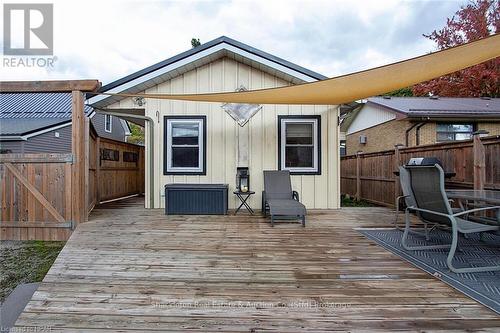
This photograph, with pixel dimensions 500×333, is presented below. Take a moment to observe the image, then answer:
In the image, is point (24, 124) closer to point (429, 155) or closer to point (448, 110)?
point (429, 155)

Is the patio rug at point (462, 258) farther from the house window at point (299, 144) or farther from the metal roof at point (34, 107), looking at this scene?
the metal roof at point (34, 107)

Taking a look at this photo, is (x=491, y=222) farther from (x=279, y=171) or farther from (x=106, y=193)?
(x=106, y=193)

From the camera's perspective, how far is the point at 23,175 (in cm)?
463

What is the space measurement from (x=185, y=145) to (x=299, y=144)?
Result: 8.59 feet

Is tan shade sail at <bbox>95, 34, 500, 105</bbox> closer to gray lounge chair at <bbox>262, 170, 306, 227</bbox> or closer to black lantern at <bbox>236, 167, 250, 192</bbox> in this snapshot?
gray lounge chair at <bbox>262, 170, 306, 227</bbox>

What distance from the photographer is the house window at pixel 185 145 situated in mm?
6426

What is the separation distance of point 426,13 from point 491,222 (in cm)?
1379

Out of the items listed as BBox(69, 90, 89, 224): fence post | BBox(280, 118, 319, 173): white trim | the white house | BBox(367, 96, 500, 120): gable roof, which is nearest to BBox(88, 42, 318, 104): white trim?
the white house

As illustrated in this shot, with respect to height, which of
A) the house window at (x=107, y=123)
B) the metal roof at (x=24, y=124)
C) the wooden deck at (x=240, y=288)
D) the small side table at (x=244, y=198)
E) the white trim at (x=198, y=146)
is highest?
the house window at (x=107, y=123)

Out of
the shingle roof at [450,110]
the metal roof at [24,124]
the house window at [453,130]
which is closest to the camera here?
the shingle roof at [450,110]

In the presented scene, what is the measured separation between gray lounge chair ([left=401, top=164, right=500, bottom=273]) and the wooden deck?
506mm

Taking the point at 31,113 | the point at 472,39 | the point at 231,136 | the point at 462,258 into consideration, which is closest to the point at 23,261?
the point at 231,136

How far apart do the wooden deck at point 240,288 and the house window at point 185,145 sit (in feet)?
8.11

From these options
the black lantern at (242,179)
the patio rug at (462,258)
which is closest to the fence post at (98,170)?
the black lantern at (242,179)
